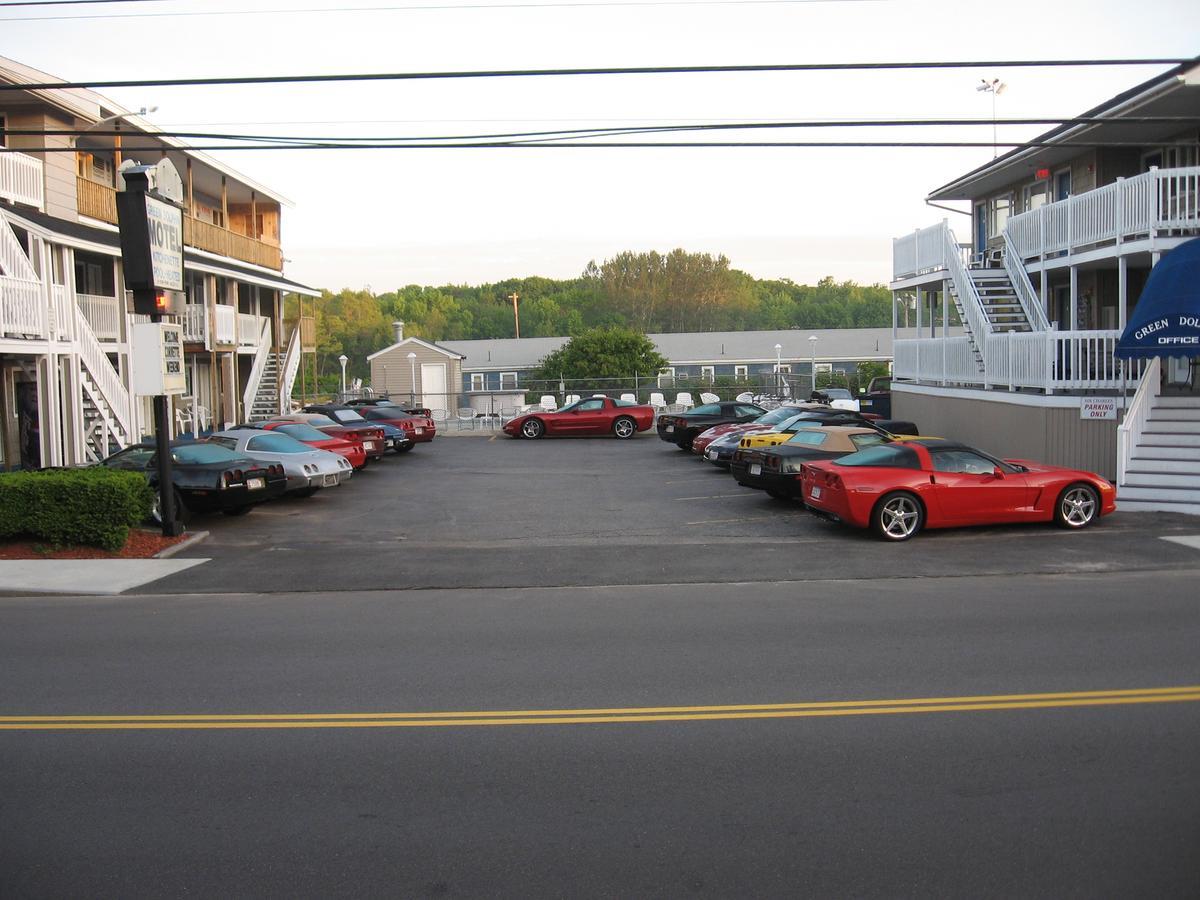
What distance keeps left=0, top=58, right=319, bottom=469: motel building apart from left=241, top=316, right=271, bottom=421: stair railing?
2.5 inches

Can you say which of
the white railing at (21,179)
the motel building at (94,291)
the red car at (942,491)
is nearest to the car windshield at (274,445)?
the motel building at (94,291)

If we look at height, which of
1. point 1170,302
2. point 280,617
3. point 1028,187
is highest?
point 1028,187

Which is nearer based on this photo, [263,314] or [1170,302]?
[1170,302]

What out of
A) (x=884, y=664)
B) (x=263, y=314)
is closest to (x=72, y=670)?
(x=884, y=664)

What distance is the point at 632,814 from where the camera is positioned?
5.40 meters

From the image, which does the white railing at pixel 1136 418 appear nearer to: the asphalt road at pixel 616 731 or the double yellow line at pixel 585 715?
the asphalt road at pixel 616 731

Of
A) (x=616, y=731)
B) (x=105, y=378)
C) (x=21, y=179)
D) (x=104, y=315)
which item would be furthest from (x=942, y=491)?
(x=104, y=315)

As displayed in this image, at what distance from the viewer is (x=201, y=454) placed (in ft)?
56.6

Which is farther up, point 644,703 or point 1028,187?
point 1028,187

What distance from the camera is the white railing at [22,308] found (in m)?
19.0

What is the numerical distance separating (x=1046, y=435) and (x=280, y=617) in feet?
46.5

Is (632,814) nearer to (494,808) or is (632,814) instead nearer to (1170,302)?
(494,808)

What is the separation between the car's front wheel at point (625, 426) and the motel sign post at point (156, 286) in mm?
20833

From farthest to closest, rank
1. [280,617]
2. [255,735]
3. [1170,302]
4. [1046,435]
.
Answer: [1046,435]
[1170,302]
[280,617]
[255,735]
